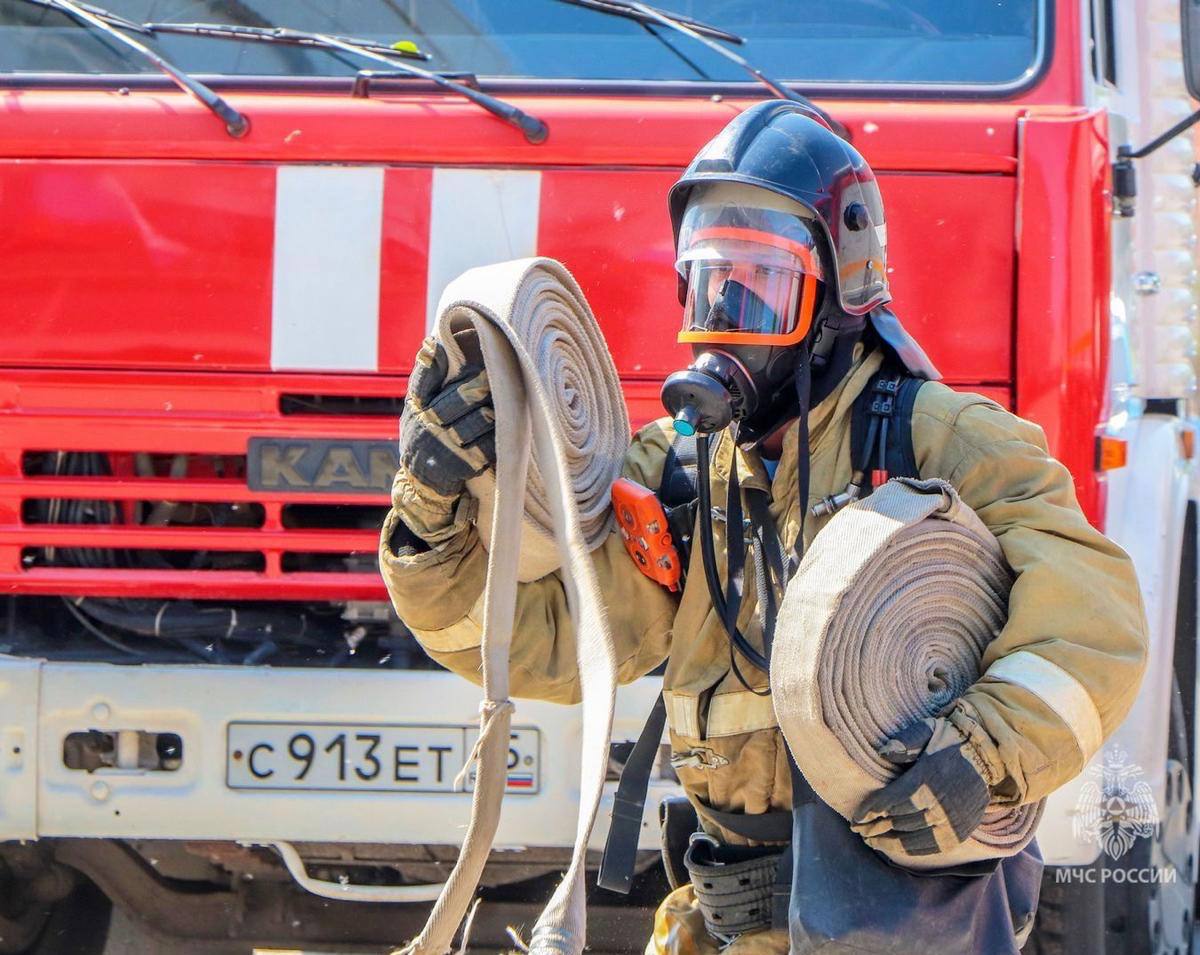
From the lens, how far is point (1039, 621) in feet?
6.30

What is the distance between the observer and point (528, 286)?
2293 mm

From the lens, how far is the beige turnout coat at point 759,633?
1871mm

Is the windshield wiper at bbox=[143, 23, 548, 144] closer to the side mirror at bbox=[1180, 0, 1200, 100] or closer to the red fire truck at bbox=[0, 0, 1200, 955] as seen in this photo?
the red fire truck at bbox=[0, 0, 1200, 955]

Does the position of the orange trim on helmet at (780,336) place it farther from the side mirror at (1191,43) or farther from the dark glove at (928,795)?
the side mirror at (1191,43)

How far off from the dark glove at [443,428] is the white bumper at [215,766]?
3.22 feet

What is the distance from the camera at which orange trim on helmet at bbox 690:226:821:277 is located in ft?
7.13

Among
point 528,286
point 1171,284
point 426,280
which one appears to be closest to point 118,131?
point 426,280

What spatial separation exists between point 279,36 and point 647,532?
1.48 m

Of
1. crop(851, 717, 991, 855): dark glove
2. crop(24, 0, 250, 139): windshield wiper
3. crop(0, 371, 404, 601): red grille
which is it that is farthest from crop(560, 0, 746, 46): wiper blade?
crop(851, 717, 991, 855): dark glove

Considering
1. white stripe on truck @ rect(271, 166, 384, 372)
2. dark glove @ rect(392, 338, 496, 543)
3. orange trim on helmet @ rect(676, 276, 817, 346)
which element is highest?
white stripe on truck @ rect(271, 166, 384, 372)

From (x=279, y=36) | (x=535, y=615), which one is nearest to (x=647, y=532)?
(x=535, y=615)

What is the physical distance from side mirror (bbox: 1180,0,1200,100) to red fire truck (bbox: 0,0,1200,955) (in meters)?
0.02

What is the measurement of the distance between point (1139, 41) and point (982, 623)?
225 cm

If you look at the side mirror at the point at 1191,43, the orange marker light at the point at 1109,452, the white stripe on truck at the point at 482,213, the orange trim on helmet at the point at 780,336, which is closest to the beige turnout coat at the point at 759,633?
the orange trim on helmet at the point at 780,336
